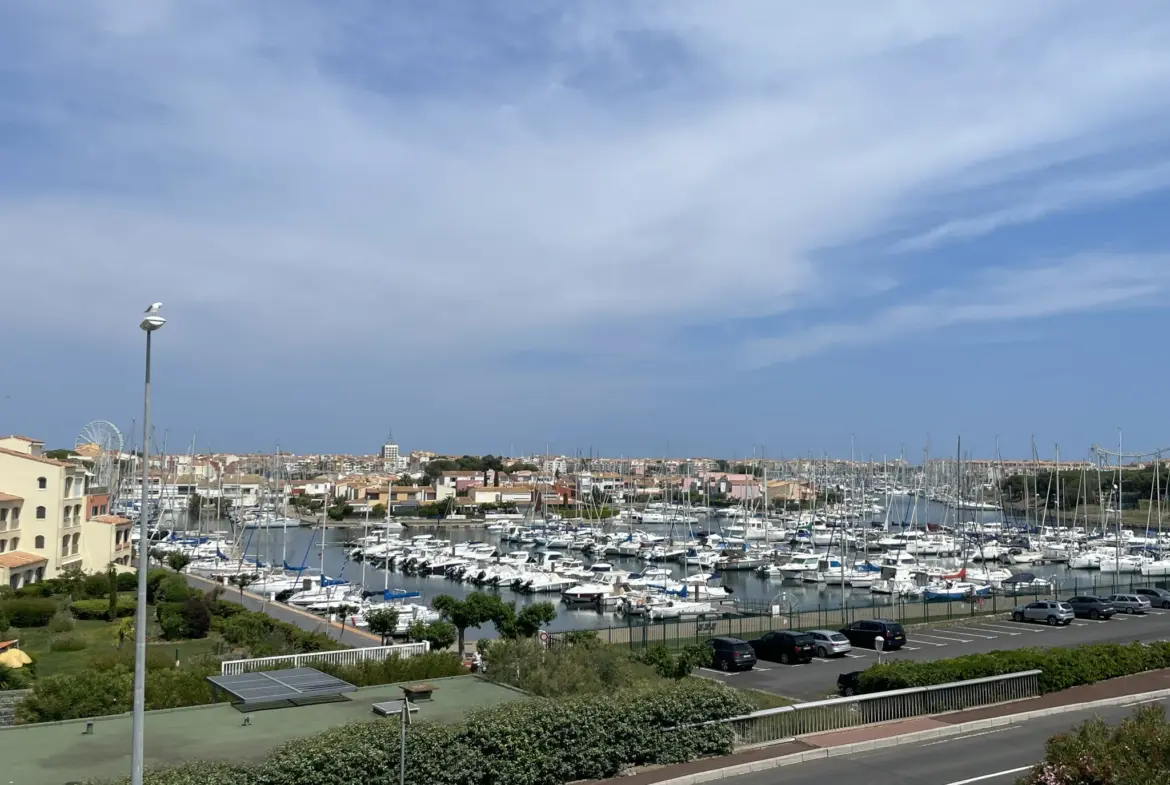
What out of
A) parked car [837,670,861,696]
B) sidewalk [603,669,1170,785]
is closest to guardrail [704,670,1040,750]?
sidewalk [603,669,1170,785]

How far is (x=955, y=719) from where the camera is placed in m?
17.4

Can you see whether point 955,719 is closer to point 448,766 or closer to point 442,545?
point 448,766

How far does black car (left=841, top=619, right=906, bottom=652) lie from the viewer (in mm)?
28250

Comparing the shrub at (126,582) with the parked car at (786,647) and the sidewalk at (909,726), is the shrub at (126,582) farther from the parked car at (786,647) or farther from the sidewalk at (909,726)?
the sidewalk at (909,726)

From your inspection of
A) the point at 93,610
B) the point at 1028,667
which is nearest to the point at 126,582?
the point at 93,610

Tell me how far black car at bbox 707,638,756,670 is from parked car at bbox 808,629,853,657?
8.48 ft

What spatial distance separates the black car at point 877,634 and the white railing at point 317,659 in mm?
13745

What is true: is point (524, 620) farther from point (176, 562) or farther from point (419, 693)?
point (176, 562)

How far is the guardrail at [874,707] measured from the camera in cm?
1598

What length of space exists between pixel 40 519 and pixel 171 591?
10.6m

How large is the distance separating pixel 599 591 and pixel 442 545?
3044cm

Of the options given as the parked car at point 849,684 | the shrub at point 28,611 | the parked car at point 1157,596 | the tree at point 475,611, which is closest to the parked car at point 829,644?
the parked car at point 849,684

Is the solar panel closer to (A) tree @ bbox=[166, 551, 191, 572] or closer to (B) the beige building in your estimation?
(B) the beige building

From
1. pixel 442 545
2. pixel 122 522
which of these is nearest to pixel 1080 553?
pixel 442 545
